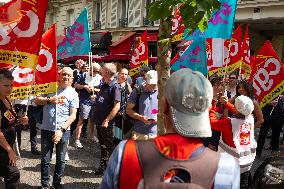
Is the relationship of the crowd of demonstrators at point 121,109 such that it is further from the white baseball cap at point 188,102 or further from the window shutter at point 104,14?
the window shutter at point 104,14

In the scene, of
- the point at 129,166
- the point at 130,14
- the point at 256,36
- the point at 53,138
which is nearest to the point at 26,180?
the point at 53,138

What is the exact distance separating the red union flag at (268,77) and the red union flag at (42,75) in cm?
384

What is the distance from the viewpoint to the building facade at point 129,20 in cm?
1823

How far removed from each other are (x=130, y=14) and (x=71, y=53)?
55.5 ft

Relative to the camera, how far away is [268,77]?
285 inches

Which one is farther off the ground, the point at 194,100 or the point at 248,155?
the point at 194,100

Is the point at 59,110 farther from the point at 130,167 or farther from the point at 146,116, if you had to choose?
the point at 130,167

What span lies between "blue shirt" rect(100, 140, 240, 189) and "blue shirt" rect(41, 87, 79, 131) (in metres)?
3.56

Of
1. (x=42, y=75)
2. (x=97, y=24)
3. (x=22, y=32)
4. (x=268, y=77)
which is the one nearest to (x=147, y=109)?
(x=42, y=75)

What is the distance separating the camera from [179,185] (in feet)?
5.73

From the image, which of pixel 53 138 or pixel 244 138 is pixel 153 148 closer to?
pixel 244 138

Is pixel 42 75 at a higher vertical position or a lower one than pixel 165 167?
higher

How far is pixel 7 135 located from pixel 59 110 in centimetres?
122

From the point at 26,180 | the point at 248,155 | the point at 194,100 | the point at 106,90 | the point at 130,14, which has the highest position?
the point at 130,14
